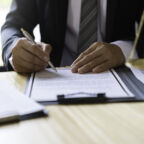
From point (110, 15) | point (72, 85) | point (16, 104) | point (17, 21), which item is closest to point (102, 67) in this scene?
point (72, 85)

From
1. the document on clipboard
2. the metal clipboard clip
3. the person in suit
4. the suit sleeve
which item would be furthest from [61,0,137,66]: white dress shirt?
the metal clipboard clip

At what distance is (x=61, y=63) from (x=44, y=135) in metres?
0.97

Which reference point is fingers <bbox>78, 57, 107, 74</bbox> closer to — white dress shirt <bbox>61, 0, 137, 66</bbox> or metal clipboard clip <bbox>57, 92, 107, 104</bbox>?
metal clipboard clip <bbox>57, 92, 107, 104</bbox>

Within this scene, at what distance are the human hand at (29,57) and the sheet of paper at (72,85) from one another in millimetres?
36

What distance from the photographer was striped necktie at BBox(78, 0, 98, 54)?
1.31 metres

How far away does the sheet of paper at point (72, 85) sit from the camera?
2.23 feet

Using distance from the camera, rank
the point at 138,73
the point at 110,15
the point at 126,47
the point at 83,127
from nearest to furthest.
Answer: the point at 83,127 < the point at 138,73 < the point at 126,47 < the point at 110,15

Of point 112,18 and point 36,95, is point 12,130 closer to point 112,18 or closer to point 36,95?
point 36,95

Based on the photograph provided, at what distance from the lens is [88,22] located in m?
1.31

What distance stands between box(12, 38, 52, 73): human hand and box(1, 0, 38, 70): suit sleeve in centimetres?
17

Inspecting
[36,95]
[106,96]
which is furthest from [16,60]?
[106,96]

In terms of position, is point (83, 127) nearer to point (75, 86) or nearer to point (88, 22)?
point (75, 86)

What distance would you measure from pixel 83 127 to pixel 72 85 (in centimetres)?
23

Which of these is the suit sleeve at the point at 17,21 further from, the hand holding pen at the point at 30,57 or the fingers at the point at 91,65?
the fingers at the point at 91,65
